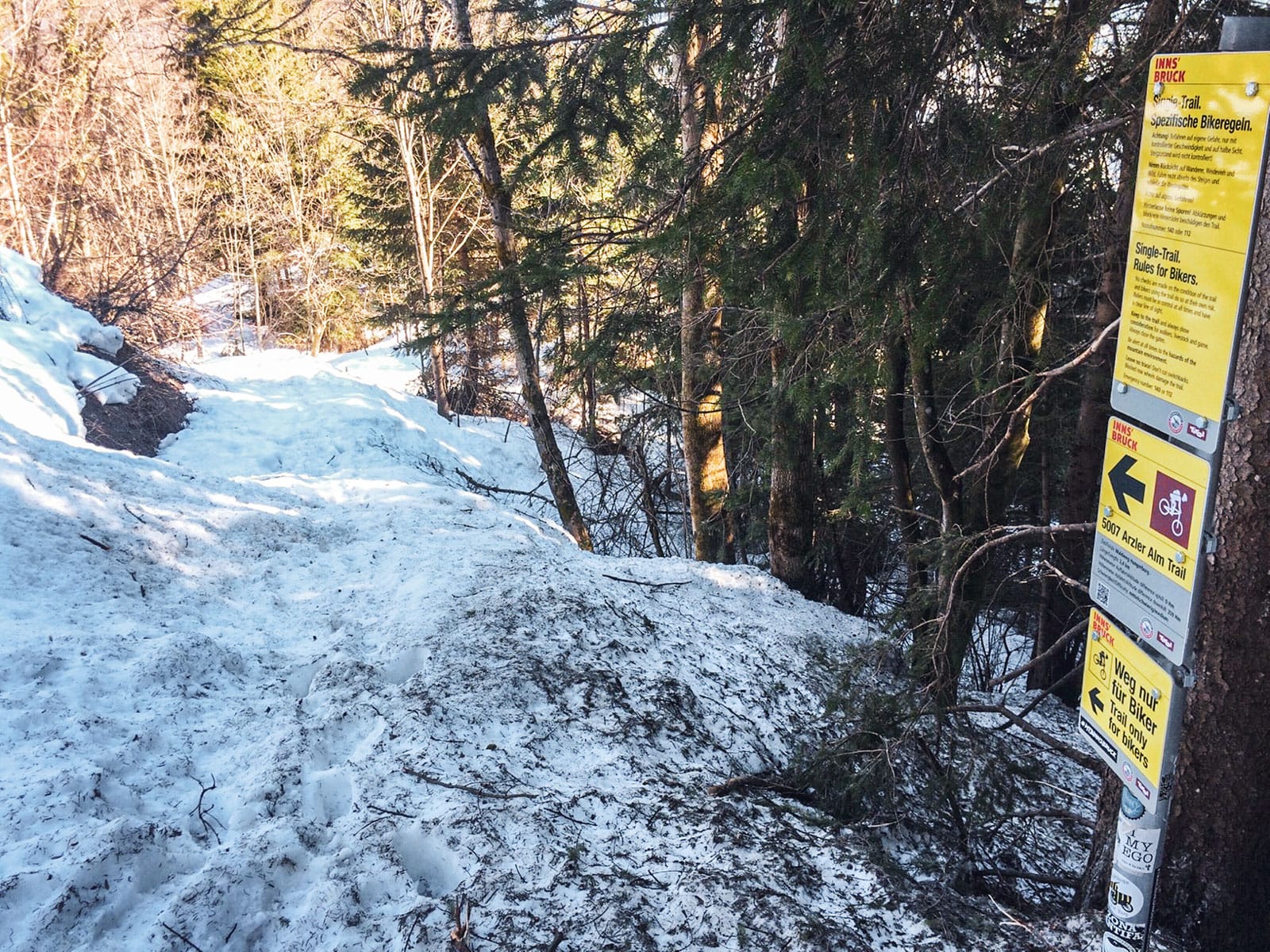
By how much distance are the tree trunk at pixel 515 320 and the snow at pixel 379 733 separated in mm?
2798

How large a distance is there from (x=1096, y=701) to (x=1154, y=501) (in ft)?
2.01

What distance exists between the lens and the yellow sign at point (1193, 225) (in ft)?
5.29

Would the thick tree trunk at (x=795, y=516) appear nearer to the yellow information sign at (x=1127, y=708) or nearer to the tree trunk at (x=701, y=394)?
the tree trunk at (x=701, y=394)

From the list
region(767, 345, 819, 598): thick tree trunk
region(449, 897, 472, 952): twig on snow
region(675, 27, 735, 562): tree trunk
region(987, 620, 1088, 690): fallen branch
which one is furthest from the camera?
region(767, 345, 819, 598): thick tree trunk

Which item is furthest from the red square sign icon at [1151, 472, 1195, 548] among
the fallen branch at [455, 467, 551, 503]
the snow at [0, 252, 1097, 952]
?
the fallen branch at [455, 467, 551, 503]

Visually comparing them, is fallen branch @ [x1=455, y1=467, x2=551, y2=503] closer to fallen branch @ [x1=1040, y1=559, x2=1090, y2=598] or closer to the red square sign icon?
fallen branch @ [x1=1040, y1=559, x2=1090, y2=598]

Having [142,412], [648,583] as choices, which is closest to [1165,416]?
[648,583]

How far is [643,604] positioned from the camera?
5.53m

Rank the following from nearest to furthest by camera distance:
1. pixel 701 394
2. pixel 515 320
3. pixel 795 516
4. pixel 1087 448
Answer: pixel 1087 448, pixel 515 320, pixel 795 516, pixel 701 394

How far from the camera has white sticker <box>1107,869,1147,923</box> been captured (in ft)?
6.48

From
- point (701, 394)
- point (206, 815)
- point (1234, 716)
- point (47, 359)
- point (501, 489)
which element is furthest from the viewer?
point (501, 489)

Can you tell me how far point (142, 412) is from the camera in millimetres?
11953

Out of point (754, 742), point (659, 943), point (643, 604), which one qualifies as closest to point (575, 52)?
point (643, 604)

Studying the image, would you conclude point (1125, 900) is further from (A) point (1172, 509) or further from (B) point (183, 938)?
(B) point (183, 938)
